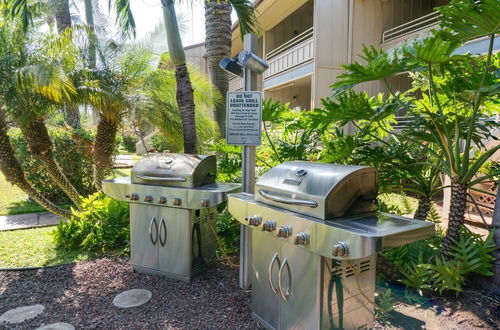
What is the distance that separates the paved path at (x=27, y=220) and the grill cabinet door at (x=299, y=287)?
626 centimetres

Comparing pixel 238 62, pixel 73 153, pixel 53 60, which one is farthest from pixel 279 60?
pixel 238 62

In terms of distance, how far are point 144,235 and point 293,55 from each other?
10302 mm

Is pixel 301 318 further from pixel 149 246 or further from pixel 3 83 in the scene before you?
pixel 3 83

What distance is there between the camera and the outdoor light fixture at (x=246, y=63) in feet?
10.7

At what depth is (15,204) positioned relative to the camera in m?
8.84

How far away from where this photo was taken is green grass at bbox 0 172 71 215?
321 inches

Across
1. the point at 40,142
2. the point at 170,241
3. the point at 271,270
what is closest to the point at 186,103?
the point at 170,241

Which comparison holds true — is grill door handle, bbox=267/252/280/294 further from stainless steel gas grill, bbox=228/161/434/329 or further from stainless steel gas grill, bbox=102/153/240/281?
stainless steel gas grill, bbox=102/153/240/281

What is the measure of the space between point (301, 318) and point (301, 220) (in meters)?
0.70

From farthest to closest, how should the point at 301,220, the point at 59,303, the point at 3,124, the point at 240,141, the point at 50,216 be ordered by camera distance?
the point at 50,216
the point at 3,124
the point at 240,141
the point at 59,303
the point at 301,220

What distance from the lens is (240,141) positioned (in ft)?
11.2

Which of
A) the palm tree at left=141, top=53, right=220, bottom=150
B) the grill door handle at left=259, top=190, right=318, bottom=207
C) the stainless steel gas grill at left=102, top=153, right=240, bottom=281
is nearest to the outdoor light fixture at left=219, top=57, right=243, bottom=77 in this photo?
the stainless steel gas grill at left=102, top=153, right=240, bottom=281

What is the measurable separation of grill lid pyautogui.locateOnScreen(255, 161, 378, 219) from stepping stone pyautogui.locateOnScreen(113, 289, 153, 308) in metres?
1.63

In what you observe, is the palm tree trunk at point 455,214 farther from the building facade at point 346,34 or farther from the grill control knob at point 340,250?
the building facade at point 346,34
